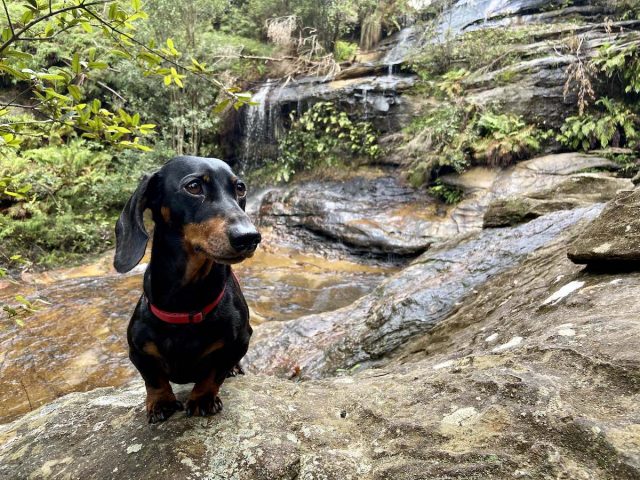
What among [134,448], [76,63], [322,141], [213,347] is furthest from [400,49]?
[134,448]

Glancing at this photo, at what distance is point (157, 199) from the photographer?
1.86m

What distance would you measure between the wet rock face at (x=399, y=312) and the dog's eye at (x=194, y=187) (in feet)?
7.75

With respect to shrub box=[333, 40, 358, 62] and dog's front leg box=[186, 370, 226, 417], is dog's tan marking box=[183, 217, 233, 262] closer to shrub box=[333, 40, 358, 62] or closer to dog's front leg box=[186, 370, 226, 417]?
dog's front leg box=[186, 370, 226, 417]

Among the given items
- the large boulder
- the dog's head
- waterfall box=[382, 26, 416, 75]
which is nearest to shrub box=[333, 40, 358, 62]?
waterfall box=[382, 26, 416, 75]

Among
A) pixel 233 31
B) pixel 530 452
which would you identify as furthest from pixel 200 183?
pixel 233 31

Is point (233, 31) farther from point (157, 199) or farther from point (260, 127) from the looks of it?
point (157, 199)

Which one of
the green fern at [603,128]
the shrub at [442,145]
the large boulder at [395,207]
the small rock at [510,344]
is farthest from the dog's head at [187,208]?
the green fern at [603,128]

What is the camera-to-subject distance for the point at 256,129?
1360 centimetres

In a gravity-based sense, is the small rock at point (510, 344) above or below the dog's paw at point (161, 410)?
above

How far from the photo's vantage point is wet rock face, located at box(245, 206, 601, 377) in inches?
146

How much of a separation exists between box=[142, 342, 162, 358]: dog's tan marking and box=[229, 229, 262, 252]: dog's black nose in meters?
0.61

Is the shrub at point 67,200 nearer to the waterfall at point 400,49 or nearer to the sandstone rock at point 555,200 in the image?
the waterfall at point 400,49

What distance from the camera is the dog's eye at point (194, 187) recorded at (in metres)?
1.75

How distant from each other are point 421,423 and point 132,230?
1399 mm
